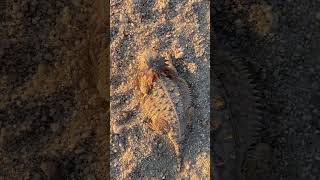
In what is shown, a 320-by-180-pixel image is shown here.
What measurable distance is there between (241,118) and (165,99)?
0.43 meters

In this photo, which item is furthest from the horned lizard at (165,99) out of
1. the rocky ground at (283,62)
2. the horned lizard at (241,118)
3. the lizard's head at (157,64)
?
the rocky ground at (283,62)

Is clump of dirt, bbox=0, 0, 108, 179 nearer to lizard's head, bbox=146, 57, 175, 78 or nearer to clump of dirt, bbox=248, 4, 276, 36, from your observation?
lizard's head, bbox=146, 57, 175, 78

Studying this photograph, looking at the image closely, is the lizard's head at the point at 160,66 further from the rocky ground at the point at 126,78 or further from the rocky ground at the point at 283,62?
the rocky ground at the point at 283,62

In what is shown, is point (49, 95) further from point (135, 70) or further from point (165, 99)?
point (165, 99)

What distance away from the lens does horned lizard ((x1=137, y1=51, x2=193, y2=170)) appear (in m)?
2.06

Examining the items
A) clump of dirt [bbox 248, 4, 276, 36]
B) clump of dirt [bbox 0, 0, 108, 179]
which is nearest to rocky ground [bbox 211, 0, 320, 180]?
clump of dirt [bbox 248, 4, 276, 36]

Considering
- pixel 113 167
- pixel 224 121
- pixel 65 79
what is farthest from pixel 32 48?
pixel 224 121

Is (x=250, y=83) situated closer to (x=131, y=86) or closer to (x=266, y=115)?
(x=266, y=115)

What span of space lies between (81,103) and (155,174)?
0.42 metres

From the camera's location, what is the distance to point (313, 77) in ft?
7.88

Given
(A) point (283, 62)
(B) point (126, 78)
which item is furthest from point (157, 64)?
(A) point (283, 62)

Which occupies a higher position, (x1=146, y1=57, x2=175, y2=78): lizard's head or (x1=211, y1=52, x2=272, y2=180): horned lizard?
(x1=146, y1=57, x2=175, y2=78): lizard's head

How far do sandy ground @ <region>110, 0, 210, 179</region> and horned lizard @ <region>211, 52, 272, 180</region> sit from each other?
22 cm

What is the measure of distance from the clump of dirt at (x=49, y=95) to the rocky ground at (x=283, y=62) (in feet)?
1.94
